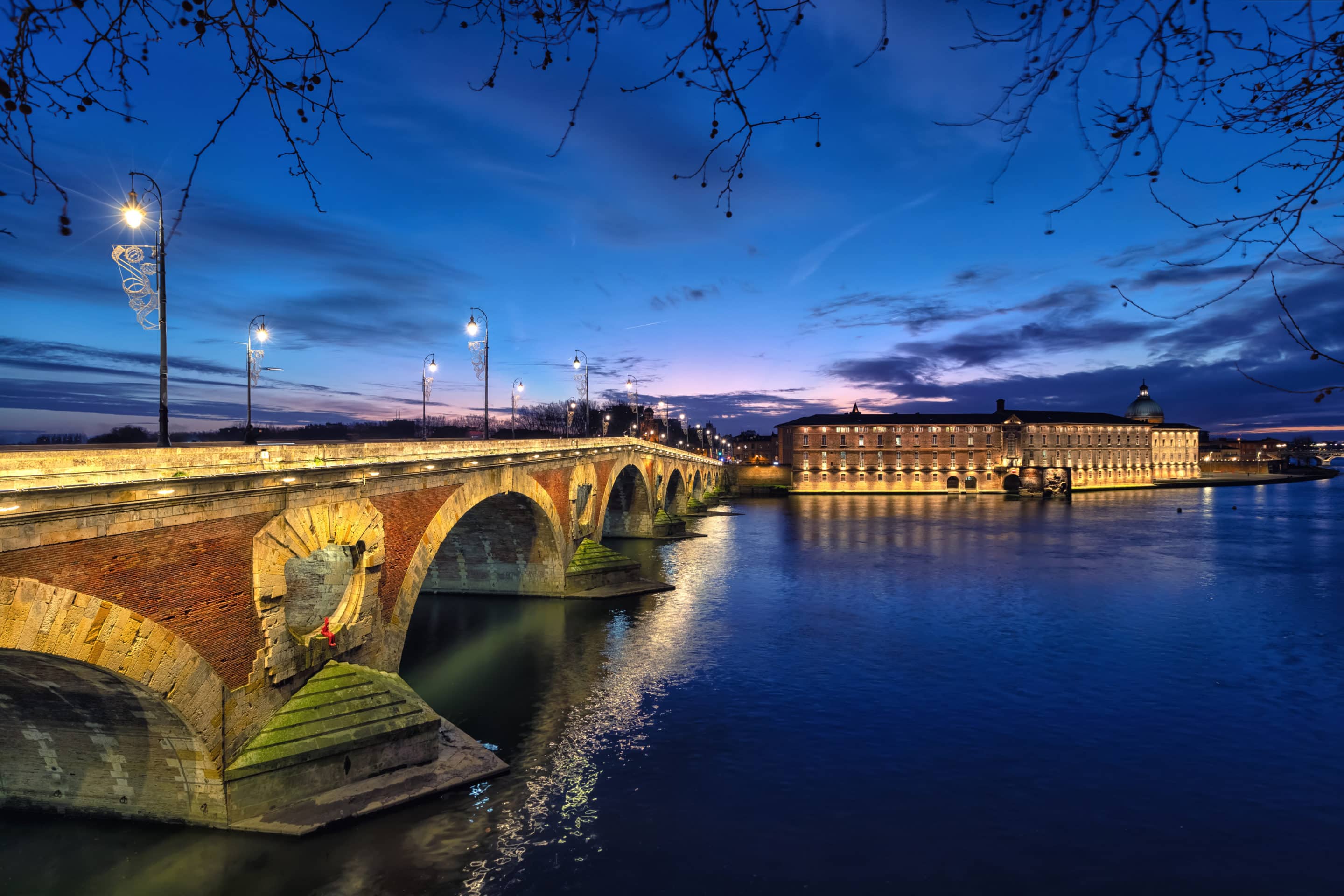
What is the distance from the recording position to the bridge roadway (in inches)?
453

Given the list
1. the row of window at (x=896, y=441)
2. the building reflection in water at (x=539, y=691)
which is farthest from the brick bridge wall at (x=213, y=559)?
the row of window at (x=896, y=441)

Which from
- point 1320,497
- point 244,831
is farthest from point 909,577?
point 1320,497

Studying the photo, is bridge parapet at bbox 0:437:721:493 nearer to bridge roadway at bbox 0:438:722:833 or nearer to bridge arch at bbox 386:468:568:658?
bridge roadway at bbox 0:438:722:833

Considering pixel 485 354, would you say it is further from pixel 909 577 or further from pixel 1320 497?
pixel 1320 497

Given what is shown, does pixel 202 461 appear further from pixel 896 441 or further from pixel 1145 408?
pixel 1145 408

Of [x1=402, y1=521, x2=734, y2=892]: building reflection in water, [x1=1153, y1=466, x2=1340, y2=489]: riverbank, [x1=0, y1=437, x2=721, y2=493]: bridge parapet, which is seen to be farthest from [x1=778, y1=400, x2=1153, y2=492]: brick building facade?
[x1=0, y1=437, x2=721, y2=493]: bridge parapet

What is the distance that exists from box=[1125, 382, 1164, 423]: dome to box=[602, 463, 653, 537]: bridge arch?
15830 centimetres

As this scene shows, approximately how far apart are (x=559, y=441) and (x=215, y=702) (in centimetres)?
2563

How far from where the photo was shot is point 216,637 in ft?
46.8

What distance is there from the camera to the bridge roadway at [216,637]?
11516 mm

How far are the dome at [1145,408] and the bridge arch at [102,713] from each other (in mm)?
203192

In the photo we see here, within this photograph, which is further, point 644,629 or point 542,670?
point 644,629

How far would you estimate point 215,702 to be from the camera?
14195 millimetres

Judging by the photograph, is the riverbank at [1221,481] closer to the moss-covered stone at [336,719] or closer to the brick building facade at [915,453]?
the brick building facade at [915,453]
